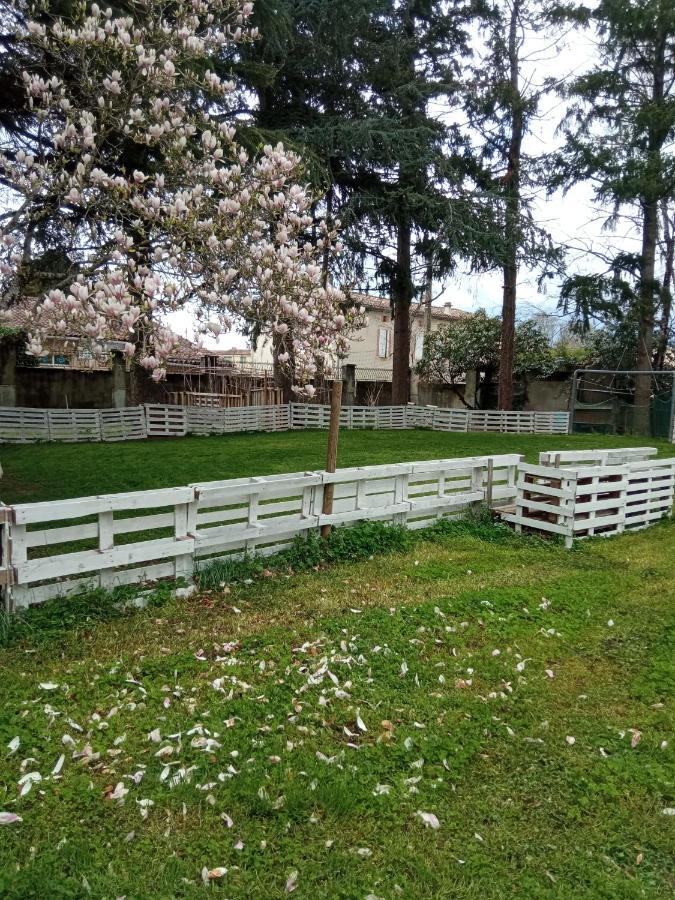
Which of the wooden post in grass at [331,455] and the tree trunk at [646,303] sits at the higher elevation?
the tree trunk at [646,303]

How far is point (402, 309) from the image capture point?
814 inches

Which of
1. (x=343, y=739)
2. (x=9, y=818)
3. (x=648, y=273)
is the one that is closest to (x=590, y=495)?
(x=343, y=739)

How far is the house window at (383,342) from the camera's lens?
36.5m

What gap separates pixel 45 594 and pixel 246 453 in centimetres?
913

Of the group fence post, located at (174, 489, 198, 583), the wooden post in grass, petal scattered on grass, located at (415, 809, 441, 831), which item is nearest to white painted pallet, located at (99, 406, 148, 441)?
the wooden post in grass

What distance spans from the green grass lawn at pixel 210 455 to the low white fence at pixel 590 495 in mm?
4537

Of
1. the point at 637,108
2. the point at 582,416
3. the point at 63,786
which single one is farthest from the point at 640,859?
the point at 637,108

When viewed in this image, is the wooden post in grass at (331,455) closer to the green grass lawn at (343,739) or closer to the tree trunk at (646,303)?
the green grass lawn at (343,739)

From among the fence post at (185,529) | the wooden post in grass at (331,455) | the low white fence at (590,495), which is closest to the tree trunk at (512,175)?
the low white fence at (590,495)

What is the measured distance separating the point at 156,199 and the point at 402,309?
1563 centimetres

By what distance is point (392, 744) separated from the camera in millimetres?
3061

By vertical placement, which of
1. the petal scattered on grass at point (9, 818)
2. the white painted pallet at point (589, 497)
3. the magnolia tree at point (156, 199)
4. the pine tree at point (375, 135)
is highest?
the pine tree at point (375, 135)

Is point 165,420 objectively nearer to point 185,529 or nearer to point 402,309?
point 402,309

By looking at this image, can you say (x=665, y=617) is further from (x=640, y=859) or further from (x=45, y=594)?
(x=45, y=594)
